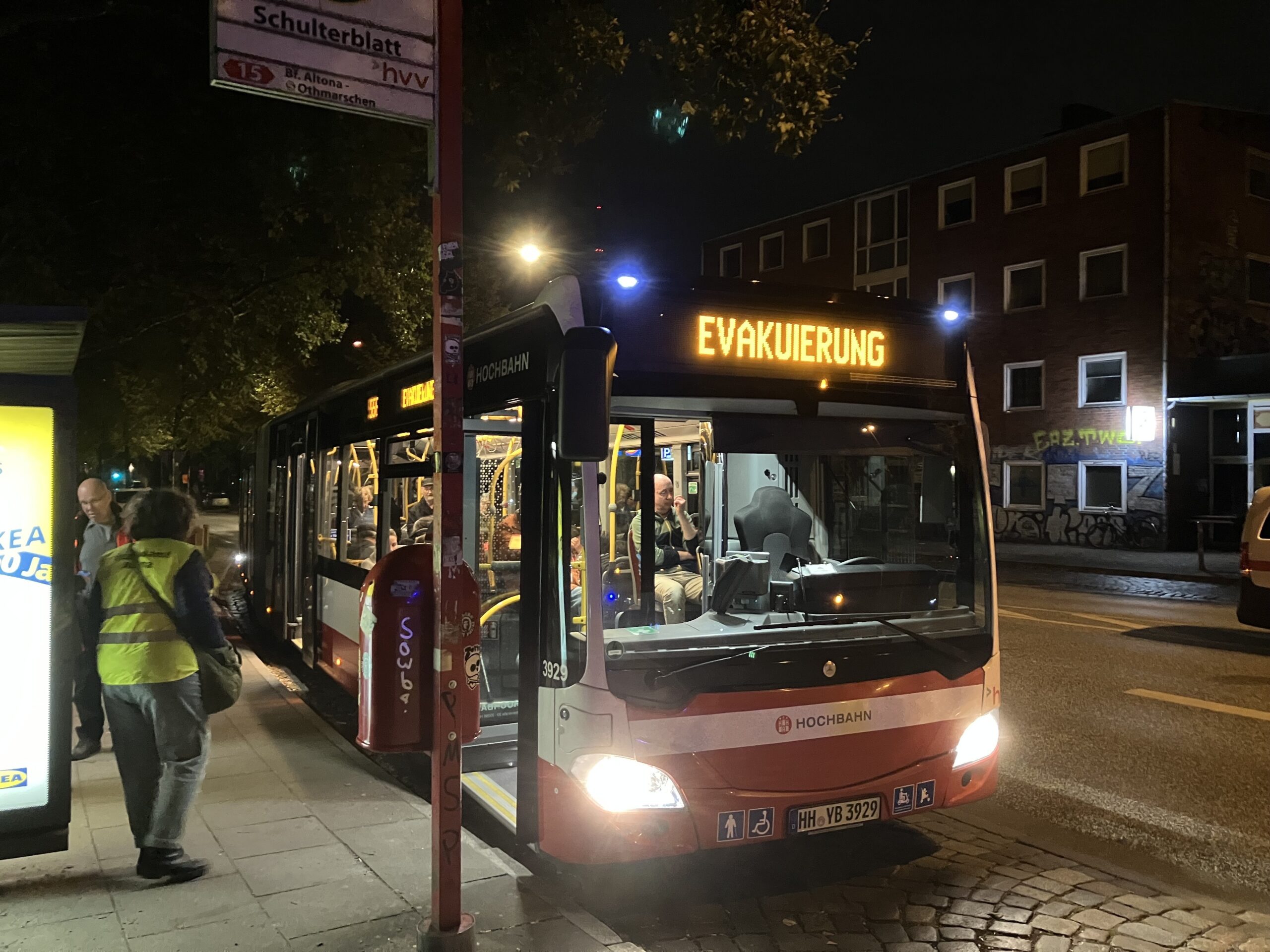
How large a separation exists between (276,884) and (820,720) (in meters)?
2.58

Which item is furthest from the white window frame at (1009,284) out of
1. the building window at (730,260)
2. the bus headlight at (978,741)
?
the bus headlight at (978,741)

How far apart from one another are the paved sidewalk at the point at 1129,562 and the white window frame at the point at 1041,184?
1022 centimetres

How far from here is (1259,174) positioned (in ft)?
93.0

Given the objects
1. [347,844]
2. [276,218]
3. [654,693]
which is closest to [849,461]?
[654,693]

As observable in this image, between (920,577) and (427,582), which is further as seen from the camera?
(920,577)

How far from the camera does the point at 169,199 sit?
9562 millimetres

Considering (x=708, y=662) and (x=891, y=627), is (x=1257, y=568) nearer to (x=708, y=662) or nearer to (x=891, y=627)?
(x=891, y=627)

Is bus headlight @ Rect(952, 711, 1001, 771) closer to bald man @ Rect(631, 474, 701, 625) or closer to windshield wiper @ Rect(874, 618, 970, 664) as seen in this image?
windshield wiper @ Rect(874, 618, 970, 664)

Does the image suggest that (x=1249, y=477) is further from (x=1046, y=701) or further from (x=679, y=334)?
(x=679, y=334)

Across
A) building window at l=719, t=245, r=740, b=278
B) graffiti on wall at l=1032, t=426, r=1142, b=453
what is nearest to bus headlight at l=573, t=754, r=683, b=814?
graffiti on wall at l=1032, t=426, r=1142, b=453

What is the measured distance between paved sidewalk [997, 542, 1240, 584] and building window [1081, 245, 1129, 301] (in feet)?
23.9

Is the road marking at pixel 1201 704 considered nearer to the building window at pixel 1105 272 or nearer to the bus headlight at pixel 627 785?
the bus headlight at pixel 627 785

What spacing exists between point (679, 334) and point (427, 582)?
1702mm

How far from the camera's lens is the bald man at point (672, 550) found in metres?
5.29
